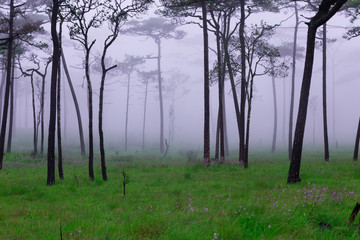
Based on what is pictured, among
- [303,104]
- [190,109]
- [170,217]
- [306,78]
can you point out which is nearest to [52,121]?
[170,217]

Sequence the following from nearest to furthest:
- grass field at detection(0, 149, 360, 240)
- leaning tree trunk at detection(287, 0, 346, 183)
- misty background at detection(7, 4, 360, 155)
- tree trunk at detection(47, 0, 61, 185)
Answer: grass field at detection(0, 149, 360, 240) < leaning tree trunk at detection(287, 0, 346, 183) < tree trunk at detection(47, 0, 61, 185) < misty background at detection(7, 4, 360, 155)

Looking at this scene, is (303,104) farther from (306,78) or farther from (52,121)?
(52,121)

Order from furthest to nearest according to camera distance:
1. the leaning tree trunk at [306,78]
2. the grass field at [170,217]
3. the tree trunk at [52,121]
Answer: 1. the tree trunk at [52,121]
2. the leaning tree trunk at [306,78]
3. the grass field at [170,217]

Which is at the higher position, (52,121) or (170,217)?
(52,121)

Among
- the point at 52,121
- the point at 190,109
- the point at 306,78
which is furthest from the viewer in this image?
the point at 190,109

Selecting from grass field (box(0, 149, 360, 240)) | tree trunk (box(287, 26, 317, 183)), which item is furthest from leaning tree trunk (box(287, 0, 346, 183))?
grass field (box(0, 149, 360, 240))

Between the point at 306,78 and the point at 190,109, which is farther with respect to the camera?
the point at 190,109

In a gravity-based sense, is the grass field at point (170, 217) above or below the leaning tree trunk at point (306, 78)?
below

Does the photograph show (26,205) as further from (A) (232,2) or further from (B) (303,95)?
(A) (232,2)

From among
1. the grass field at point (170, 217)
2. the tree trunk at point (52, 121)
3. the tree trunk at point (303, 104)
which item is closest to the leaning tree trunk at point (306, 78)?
the tree trunk at point (303, 104)

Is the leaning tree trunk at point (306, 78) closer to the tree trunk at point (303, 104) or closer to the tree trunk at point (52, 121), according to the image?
the tree trunk at point (303, 104)

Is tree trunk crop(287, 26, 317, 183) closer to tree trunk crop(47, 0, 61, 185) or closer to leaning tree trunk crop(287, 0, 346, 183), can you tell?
leaning tree trunk crop(287, 0, 346, 183)

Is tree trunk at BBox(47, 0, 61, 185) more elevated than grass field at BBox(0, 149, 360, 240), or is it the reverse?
tree trunk at BBox(47, 0, 61, 185)

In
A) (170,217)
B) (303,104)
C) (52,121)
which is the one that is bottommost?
(170,217)
